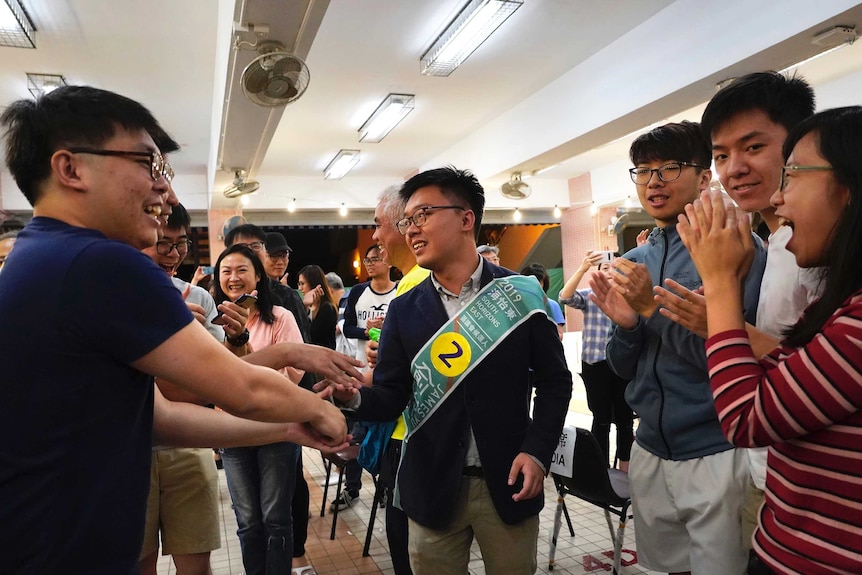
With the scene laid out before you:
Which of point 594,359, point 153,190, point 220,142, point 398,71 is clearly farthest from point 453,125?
point 153,190

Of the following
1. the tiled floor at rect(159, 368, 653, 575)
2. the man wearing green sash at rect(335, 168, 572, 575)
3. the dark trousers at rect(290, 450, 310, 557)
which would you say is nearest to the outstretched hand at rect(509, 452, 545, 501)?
the man wearing green sash at rect(335, 168, 572, 575)

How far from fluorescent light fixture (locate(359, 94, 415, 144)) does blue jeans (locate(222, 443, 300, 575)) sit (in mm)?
5090

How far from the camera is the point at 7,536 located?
975mm

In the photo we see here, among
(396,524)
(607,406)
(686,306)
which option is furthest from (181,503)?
(607,406)

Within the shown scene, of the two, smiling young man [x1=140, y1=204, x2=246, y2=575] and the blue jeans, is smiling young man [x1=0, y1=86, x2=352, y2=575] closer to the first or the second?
smiling young man [x1=140, y1=204, x2=246, y2=575]

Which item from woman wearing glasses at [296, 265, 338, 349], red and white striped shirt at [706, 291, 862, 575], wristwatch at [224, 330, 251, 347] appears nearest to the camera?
red and white striped shirt at [706, 291, 862, 575]

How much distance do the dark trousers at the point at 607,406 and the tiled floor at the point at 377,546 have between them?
561 mm

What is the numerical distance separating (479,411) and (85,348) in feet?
3.62

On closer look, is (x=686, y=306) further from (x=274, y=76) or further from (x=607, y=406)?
(x=274, y=76)

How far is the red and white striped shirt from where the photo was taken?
916 mm

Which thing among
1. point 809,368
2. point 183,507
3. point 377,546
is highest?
point 809,368

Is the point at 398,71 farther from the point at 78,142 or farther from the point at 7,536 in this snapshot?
the point at 7,536

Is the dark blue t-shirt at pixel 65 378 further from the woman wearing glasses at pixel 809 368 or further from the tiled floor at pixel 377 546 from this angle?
the tiled floor at pixel 377 546

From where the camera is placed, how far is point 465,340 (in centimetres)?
181
